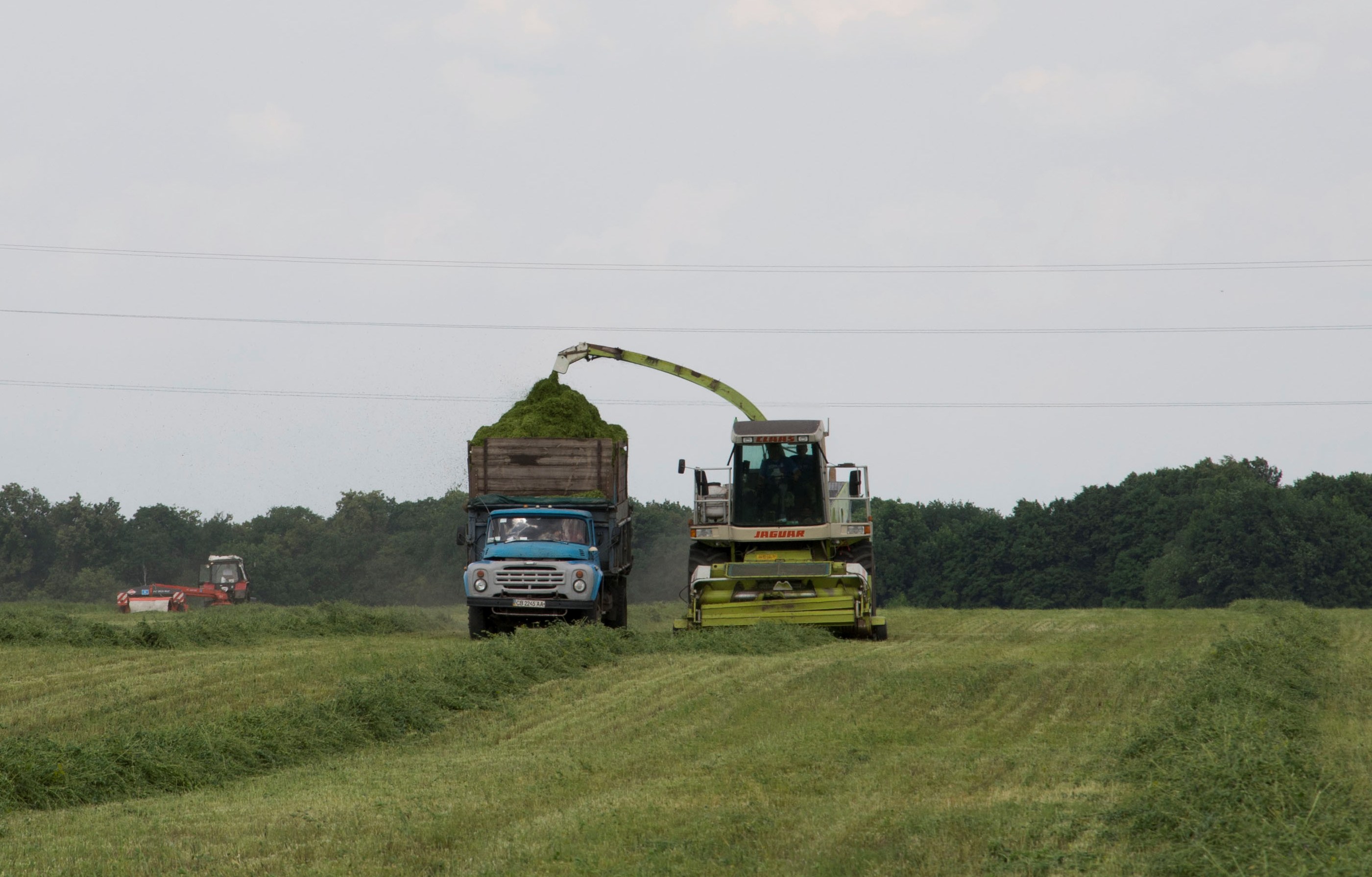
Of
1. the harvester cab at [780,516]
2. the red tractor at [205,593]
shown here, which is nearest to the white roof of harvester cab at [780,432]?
the harvester cab at [780,516]

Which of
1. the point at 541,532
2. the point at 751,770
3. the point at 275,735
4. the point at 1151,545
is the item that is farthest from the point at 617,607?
the point at 1151,545

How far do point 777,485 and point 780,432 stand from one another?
2.87 feet

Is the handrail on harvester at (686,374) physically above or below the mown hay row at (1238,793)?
above

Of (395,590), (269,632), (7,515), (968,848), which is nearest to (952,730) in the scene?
(968,848)

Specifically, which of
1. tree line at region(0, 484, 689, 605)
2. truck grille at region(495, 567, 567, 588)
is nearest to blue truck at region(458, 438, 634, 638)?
truck grille at region(495, 567, 567, 588)

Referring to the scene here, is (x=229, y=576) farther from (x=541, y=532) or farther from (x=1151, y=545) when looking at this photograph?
(x=1151, y=545)

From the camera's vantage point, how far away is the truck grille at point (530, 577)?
21.4 metres

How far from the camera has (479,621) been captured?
71.8ft

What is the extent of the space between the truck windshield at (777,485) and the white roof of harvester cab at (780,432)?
5.5 inches

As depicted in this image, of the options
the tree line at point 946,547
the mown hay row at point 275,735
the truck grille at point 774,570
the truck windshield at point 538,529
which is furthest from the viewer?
the tree line at point 946,547

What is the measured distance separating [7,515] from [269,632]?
74209 mm

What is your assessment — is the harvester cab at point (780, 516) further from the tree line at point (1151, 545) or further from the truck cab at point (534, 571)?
the tree line at point (1151, 545)

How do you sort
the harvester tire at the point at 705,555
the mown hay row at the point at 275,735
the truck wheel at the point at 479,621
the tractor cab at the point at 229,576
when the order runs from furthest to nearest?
1. the tractor cab at the point at 229,576
2. the harvester tire at the point at 705,555
3. the truck wheel at the point at 479,621
4. the mown hay row at the point at 275,735

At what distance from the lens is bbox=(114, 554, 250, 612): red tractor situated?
145ft
